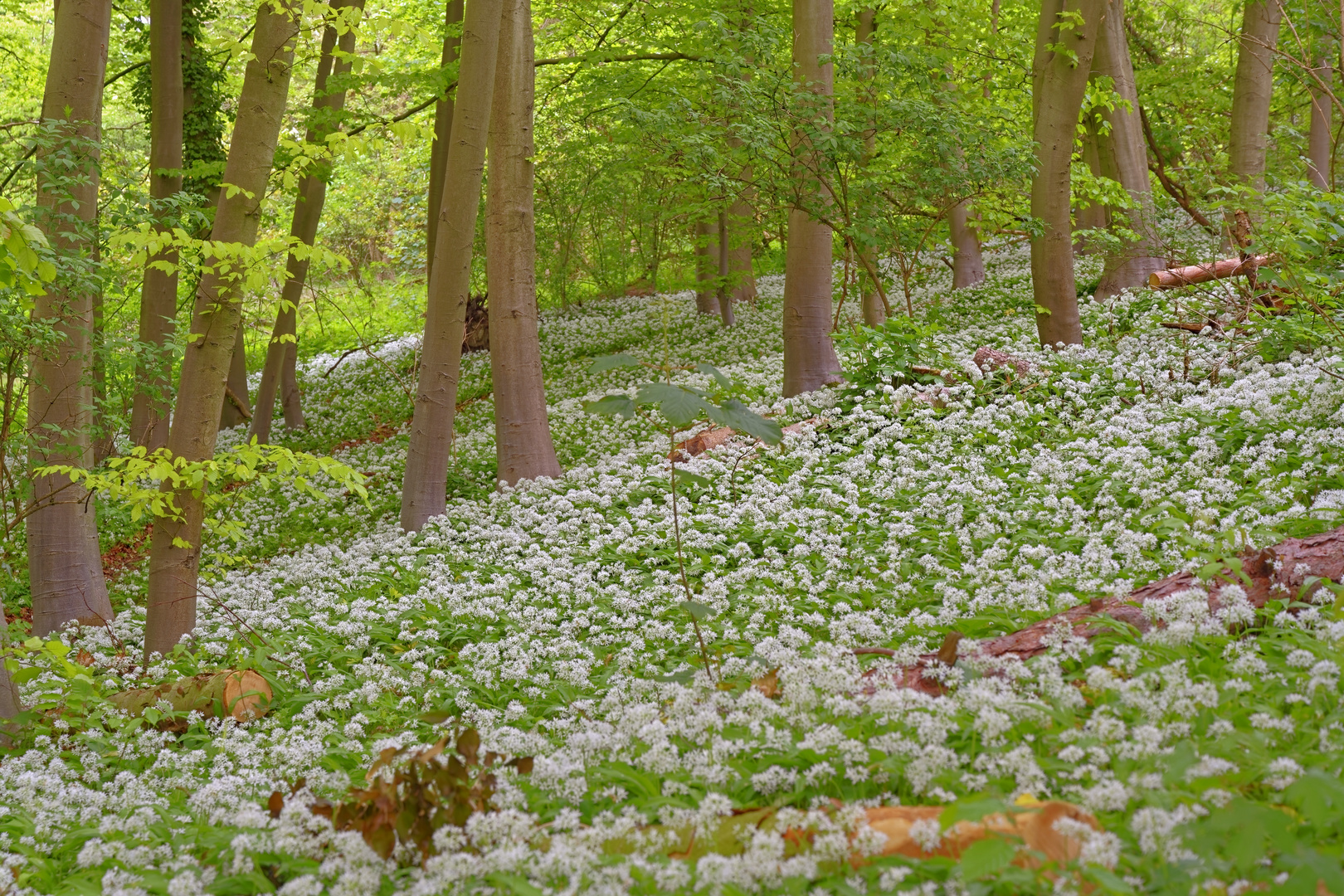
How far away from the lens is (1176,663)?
318 cm

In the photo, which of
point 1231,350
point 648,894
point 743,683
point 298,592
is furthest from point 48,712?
point 1231,350

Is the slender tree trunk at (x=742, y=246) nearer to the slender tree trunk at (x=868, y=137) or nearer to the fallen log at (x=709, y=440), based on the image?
the slender tree trunk at (x=868, y=137)

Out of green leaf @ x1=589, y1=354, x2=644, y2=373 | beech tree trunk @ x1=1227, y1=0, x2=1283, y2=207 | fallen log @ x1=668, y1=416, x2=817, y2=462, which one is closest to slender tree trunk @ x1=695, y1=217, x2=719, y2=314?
fallen log @ x1=668, y1=416, x2=817, y2=462

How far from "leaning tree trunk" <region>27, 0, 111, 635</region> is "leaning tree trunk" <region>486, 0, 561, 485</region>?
3.69 m

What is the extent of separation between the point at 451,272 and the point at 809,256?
15.4 ft

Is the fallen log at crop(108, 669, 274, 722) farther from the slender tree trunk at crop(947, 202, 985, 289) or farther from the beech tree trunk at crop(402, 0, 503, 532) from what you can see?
the slender tree trunk at crop(947, 202, 985, 289)

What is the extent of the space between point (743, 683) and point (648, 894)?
152 cm

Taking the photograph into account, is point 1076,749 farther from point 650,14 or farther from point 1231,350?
point 650,14

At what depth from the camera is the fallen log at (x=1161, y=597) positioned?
3762 mm

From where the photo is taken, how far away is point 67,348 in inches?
303

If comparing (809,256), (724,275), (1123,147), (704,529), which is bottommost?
(704,529)

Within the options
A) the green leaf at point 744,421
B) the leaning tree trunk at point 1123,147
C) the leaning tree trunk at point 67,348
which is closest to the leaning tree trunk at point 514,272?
the leaning tree trunk at point 67,348

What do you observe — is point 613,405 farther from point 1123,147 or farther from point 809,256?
point 1123,147

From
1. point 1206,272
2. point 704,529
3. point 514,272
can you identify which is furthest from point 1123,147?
point 704,529
